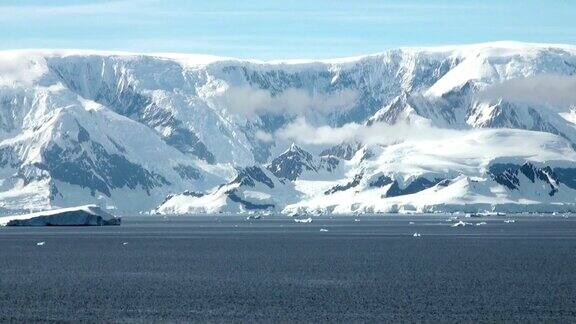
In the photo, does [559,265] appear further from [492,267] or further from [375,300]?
[375,300]

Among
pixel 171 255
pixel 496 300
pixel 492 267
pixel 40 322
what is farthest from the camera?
pixel 171 255

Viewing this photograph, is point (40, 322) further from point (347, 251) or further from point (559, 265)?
point (347, 251)

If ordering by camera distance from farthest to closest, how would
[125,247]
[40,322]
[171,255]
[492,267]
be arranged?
[125,247] < [171,255] < [492,267] < [40,322]

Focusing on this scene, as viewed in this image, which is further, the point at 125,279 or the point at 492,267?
the point at 492,267

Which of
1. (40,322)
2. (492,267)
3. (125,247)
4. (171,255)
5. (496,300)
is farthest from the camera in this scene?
(125,247)

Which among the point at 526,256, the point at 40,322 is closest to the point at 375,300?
the point at 40,322

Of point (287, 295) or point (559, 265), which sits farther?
point (559, 265)

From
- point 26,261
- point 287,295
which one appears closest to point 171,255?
point 26,261

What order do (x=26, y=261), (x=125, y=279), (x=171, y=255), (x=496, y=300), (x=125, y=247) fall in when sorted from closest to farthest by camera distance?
(x=496, y=300) < (x=125, y=279) < (x=26, y=261) < (x=171, y=255) < (x=125, y=247)
